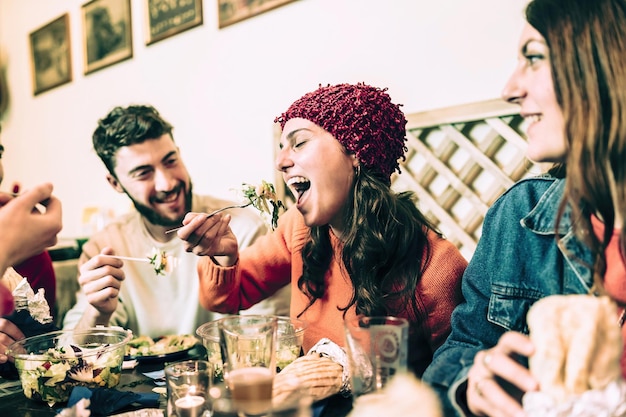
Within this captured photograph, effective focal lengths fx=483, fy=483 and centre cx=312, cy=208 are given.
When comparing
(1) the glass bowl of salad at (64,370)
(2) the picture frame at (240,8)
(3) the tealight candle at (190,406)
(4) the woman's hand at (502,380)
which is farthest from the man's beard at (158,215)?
(4) the woman's hand at (502,380)

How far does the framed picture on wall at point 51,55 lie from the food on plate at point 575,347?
3.21 m

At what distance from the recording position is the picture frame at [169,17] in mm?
2195

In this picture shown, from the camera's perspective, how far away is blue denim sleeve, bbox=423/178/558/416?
2.93 feet

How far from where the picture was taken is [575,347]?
57 cm

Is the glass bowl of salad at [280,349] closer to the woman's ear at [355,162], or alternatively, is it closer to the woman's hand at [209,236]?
the woman's hand at [209,236]

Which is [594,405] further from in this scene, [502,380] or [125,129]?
[125,129]

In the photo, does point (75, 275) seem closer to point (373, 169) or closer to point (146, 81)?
point (146, 81)

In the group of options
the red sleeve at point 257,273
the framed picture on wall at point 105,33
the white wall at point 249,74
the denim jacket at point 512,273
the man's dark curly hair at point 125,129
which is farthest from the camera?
the framed picture on wall at point 105,33

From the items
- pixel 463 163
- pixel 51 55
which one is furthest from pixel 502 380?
pixel 51 55

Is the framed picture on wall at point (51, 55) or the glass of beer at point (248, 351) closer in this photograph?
the glass of beer at point (248, 351)

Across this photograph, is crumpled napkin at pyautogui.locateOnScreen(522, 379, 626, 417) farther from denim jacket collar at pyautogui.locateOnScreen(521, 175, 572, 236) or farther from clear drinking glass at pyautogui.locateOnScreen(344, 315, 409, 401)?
denim jacket collar at pyautogui.locateOnScreen(521, 175, 572, 236)

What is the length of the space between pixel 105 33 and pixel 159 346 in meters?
2.13

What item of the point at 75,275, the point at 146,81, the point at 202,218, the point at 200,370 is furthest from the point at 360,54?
the point at 75,275

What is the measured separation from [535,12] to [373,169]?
0.51m
